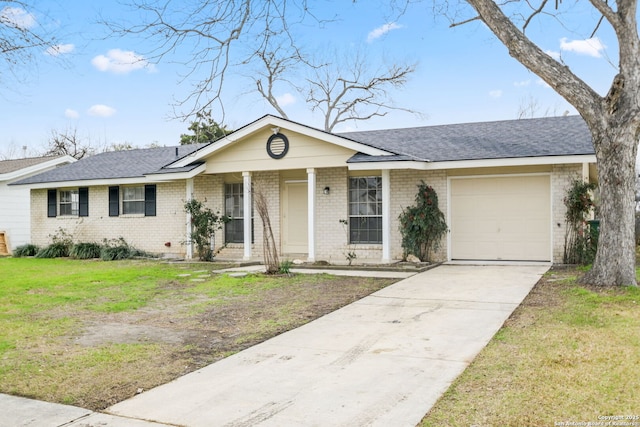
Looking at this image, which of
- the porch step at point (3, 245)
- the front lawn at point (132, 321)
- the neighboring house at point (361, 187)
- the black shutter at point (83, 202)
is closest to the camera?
the front lawn at point (132, 321)

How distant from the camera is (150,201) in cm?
1792

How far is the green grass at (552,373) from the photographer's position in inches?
157

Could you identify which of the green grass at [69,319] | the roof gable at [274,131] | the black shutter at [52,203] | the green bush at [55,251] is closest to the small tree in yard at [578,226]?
the roof gable at [274,131]

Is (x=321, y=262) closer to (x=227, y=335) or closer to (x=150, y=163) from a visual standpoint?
(x=227, y=335)

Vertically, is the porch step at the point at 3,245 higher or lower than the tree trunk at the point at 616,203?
lower

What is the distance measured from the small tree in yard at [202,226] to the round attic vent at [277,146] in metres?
2.53

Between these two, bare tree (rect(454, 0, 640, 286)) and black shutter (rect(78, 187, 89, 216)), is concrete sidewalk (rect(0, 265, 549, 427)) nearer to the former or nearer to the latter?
bare tree (rect(454, 0, 640, 286))

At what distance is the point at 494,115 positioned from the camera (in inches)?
1389

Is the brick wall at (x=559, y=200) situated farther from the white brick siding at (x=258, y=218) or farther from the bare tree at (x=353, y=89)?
the bare tree at (x=353, y=89)

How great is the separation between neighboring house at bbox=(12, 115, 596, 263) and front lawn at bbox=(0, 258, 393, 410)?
3.36 meters

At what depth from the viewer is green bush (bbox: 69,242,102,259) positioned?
59.8 feet

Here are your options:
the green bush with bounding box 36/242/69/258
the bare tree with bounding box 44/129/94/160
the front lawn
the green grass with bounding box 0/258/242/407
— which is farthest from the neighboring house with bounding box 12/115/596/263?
the bare tree with bounding box 44/129/94/160

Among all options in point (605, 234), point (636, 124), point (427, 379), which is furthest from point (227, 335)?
point (636, 124)

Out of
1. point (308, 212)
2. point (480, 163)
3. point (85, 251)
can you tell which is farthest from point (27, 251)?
point (480, 163)
